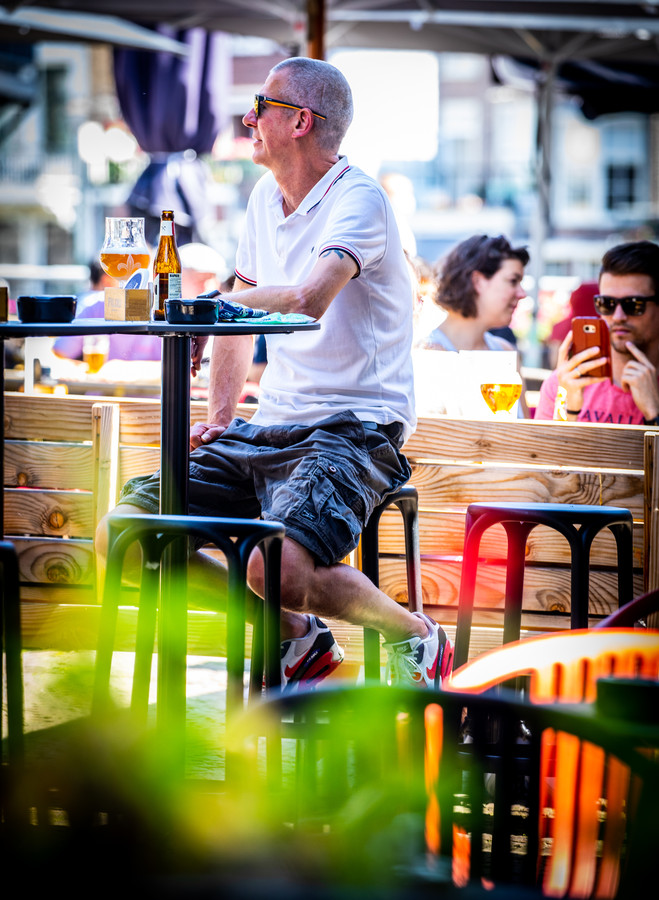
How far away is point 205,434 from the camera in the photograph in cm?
278

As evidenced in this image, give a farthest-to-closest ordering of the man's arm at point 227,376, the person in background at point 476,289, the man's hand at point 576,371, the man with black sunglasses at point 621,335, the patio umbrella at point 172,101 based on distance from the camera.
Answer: the patio umbrella at point 172,101
the person in background at point 476,289
the man with black sunglasses at point 621,335
the man's hand at point 576,371
the man's arm at point 227,376

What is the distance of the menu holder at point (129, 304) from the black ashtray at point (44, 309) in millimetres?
97

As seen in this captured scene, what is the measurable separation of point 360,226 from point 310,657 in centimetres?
105

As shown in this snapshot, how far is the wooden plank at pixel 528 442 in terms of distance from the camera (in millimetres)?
3135

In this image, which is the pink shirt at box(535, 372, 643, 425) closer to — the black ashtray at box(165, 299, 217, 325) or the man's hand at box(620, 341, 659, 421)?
the man's hand at box(620, 341, 659, 421)

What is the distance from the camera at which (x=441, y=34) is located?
22.4 ft

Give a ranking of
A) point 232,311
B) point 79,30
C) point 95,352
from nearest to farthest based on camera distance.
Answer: point 232,311, point 95,352, point 79,30

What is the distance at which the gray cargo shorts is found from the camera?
7.71 ft

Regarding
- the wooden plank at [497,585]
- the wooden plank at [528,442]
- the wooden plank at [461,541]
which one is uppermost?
the wooden plank at [528,442]

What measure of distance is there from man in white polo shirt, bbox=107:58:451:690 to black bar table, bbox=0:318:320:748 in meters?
0.25

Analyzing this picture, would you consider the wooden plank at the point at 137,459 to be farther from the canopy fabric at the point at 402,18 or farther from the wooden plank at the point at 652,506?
the canopy fabric at the point at 402,18

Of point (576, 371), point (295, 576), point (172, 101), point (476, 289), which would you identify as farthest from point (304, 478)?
point (172, 101)

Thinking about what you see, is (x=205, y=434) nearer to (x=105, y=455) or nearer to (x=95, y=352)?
(x=105, y=455)

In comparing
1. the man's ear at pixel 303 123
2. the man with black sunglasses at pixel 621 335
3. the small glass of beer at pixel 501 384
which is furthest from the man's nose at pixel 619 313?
the man's ear at pixel 303 123
